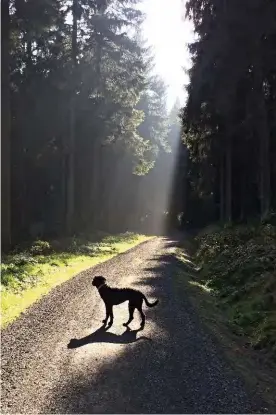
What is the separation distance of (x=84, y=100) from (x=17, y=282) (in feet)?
65.2

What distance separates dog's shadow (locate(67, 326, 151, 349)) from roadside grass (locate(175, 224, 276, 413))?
4.81 ft

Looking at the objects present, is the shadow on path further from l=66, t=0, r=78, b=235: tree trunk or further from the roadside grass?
l=66, t=0, r=78, b=235: tree trunk

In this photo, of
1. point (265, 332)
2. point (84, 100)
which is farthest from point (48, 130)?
point (265, 332)

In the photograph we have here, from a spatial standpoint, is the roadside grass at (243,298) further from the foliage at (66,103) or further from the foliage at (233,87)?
the foliage at (66,103)

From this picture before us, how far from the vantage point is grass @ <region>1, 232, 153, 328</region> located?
10492 millimetres

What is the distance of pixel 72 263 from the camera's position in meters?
17.6

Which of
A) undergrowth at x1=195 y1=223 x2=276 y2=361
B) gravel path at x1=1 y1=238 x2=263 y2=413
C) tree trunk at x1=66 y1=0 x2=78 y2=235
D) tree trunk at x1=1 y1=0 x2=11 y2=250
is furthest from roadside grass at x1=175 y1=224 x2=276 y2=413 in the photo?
tree trunk at x1=66 y1=0 x2=78 y2=235

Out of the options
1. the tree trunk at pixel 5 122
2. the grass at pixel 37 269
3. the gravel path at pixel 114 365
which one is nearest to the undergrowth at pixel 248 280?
the gravel path at pixel 114 365

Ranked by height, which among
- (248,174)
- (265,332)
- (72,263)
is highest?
(248,174)

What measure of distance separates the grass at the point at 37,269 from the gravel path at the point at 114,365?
2.99 feet

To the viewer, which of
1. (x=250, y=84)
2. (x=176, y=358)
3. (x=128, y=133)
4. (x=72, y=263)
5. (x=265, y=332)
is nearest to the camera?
(x=176, y=358)

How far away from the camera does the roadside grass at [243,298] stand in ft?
22.2

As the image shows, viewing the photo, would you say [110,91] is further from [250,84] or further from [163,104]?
[163,104]

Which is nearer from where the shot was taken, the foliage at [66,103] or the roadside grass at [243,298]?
the roadside grass at [243,298]
